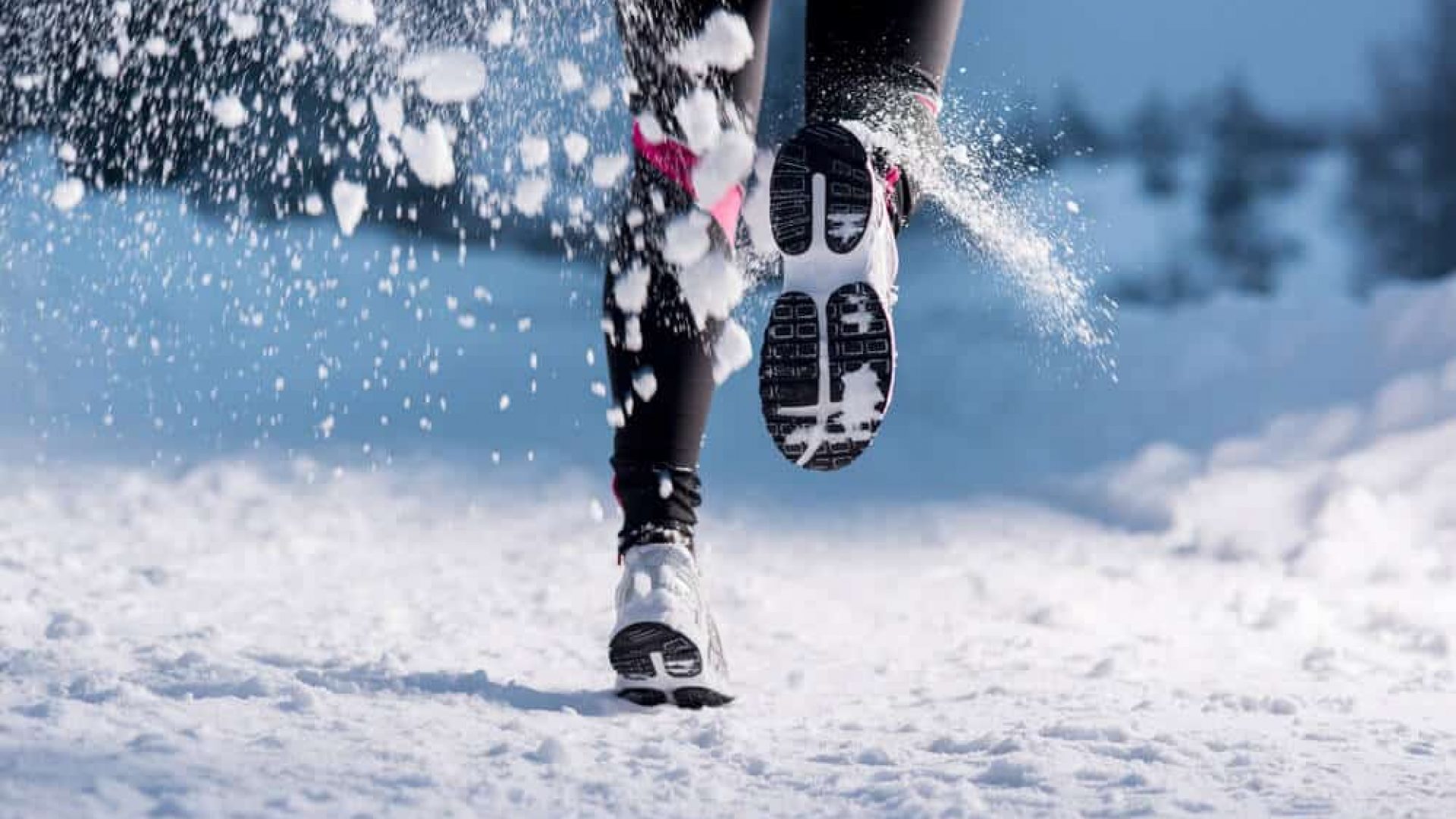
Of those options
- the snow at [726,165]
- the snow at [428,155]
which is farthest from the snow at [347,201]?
the snow at [726,165]

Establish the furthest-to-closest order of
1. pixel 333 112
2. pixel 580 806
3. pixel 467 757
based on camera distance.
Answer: pixel 333 112 → pixel 467 757 → pixel 580 806

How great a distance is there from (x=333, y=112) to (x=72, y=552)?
2.63 feet

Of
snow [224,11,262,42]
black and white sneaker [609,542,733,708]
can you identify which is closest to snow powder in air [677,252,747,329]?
Result: black and white sneaker [609,542,733,708]

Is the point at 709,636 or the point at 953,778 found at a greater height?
the point at 709,636

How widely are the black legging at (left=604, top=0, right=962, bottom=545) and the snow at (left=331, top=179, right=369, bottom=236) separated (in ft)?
1.06

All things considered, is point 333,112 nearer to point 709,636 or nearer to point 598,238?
point 598,238

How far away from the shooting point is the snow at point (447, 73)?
1599 mm

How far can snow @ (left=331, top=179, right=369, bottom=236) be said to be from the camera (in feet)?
5.28

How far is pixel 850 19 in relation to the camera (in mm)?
1450

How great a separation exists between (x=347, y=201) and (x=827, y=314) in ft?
2.08

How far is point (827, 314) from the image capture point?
4.44 feet

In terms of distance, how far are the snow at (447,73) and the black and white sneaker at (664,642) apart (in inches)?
23.2

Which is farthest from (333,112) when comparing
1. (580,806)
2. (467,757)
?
(580,806)

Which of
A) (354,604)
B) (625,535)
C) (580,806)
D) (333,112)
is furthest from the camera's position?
(333,112)
